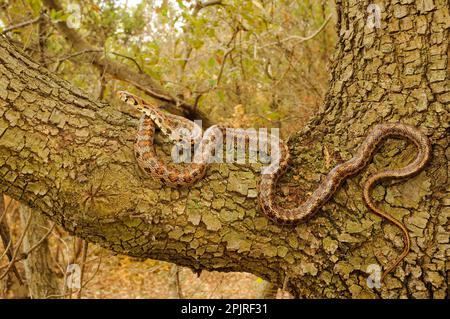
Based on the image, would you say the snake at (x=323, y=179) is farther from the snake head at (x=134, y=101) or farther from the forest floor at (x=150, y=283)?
the forest floor at (x=150, y=283)

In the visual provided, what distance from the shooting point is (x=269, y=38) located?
8859mm

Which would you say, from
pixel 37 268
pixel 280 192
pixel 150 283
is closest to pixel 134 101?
pixel 280 192

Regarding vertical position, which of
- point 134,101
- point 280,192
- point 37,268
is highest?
point 134,101

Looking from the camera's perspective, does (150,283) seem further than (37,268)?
Yes

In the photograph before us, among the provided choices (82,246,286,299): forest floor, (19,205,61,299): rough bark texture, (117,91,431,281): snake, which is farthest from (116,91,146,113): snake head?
(82,246,286,299): forest floor

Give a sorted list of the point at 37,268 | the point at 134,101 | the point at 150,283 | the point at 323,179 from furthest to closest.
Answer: the point at 150,283
the point at 37,268
the point at 134,101
the point at 323,179

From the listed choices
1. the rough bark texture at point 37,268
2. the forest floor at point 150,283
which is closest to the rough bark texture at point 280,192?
the rough bark texture at point 37,268

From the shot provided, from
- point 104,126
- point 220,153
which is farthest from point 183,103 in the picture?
point 104,126

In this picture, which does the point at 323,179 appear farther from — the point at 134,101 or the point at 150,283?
the point at 150,283

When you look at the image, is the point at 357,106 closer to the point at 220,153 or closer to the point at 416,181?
the point at 416,181

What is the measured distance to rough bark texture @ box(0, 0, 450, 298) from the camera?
2908 mm

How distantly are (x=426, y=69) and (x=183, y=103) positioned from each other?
11.2ft

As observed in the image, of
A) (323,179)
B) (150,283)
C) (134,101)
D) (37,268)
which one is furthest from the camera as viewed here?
(150,283)

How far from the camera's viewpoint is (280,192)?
136 inches
